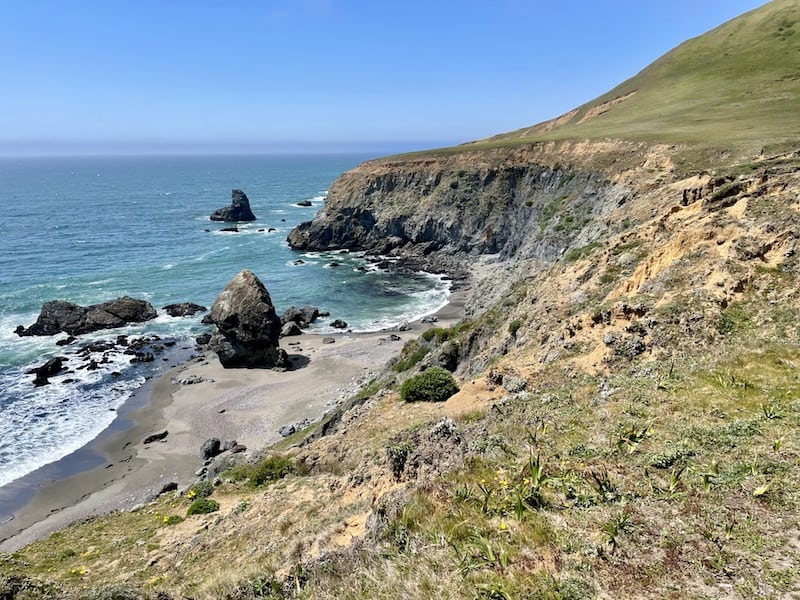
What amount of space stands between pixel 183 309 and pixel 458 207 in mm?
48481

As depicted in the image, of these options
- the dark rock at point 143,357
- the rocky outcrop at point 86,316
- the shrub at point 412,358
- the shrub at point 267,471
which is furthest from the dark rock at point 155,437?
the rocky outcrop at point 86,316

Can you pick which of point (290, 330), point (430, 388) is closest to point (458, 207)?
point (290, 330)

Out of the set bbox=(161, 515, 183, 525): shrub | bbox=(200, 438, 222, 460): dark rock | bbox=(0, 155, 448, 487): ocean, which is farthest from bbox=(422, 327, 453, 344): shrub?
bbox=(0, 155, 448, 487): ocean

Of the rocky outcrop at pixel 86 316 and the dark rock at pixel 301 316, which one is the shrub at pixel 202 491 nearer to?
the dark rock at pixel 301 316

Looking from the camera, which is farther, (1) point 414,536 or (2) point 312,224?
(2) point 312,224

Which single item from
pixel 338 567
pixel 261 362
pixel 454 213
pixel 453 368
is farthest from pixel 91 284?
pixel 338 567

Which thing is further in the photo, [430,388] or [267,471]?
[430,388]

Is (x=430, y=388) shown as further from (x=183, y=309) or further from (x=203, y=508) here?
(x=183, y=309)

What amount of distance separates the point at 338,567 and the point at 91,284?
78058 mm

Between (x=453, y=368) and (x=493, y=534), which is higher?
(x=493, y=534)

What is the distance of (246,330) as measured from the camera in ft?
153

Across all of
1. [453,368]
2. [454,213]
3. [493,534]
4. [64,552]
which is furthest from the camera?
[454,213]

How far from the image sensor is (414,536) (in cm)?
814

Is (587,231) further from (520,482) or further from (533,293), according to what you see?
(520,482)
